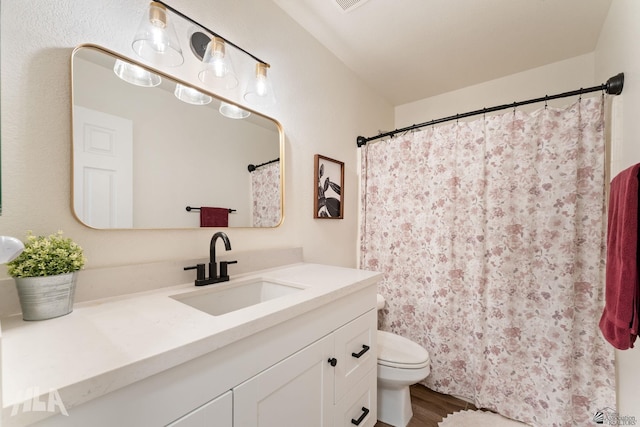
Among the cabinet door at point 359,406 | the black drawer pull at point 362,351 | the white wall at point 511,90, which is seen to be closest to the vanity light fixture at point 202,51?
the black drawer pull at point 362,351

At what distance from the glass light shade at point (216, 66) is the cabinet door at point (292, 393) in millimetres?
1213

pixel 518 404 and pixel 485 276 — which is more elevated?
pixel 485 276

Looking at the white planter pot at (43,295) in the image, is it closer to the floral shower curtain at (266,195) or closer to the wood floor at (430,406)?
the floral shower curtain at (266,195)

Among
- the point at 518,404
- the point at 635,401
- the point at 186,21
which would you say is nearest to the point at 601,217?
the point at 635,401

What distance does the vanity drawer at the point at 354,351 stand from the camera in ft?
3.51

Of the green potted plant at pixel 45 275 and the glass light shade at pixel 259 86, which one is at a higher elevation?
the glass light shade at pixel 259 86

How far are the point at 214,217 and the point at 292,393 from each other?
802 mm

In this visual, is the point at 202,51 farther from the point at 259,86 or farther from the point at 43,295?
the point at 43,295

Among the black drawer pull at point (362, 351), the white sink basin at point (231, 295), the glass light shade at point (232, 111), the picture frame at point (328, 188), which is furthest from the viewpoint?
the picture frame at point (328, 188)

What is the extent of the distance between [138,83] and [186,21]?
0.38 meters

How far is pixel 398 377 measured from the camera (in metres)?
1.43

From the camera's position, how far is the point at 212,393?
64 cm

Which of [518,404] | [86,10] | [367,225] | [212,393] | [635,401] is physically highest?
[86,10]

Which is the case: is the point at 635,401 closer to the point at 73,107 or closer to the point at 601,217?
the point at 601,217
